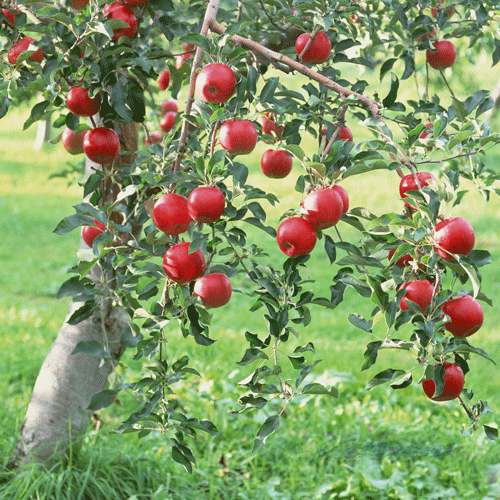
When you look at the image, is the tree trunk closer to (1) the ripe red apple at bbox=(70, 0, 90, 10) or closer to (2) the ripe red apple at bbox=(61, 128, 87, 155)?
(2) the ripe red apple at bbox=(61, 128, 87, 155)

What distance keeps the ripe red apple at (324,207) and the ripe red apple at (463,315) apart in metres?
0.24

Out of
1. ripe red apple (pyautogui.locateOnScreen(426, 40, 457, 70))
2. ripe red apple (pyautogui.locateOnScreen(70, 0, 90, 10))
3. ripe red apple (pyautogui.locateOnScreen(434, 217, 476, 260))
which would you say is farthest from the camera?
ripe red apple (pyautogui.locateOnScreen(426, 40, 457, 70))

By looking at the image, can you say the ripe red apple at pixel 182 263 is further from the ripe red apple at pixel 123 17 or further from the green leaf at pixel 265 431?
the ripe red apple at pixel 123 17

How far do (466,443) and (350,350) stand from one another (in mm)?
1353

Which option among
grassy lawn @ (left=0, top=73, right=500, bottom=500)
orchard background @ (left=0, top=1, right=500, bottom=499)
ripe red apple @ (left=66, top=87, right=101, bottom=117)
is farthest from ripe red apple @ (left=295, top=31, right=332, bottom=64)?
grassy lawn @ (left=0, top=73, right=500, bottom=500)

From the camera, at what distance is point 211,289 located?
1.05 meters

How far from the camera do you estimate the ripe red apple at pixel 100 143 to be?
4.31 feet

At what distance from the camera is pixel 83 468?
1.94m

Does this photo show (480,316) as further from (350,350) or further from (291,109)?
(350,350)

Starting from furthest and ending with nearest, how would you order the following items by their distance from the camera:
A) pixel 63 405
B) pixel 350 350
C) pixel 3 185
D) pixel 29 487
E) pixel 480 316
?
1. pixel 3 185
2. pixel 350 350
3. pixel 63 405
4. pixel 29 487
5. pixel 480 316

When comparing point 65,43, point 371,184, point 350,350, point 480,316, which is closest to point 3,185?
point 371,184

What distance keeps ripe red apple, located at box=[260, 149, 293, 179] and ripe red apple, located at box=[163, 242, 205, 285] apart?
292mm

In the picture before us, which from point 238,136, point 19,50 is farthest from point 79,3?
point 238,136

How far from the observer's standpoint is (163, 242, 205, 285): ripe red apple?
1041 mm
